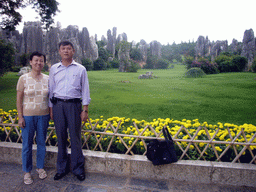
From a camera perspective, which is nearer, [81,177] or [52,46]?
[81,177]

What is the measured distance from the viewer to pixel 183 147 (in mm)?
2730

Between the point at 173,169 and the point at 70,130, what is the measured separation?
1383mm

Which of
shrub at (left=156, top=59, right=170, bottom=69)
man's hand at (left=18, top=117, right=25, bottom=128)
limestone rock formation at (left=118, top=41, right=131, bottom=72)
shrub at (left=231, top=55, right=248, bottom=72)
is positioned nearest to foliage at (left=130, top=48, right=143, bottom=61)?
shrub at (left=156, top=59, right=170, bottom=69)

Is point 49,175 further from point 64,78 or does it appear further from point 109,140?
point 64,78

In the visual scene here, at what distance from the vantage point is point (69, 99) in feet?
7.89

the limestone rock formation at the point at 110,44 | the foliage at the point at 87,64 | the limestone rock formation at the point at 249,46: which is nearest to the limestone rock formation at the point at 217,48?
the limestone rock formation at the point at 249,46

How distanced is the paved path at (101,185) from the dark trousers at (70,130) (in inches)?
6.5

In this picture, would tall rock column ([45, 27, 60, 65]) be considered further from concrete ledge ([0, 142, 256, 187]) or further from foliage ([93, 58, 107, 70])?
concrete ledge ([0, 142, 256, 187])

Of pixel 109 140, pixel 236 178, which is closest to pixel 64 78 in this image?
→ pixel 109 140

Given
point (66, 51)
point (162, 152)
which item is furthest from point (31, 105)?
point (162, 152)

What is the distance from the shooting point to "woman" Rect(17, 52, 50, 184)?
94.9 inches

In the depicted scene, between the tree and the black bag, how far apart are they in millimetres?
9267

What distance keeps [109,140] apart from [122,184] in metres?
0.73

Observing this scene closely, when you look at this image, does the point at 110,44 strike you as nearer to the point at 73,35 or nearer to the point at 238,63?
the point at 73,35
